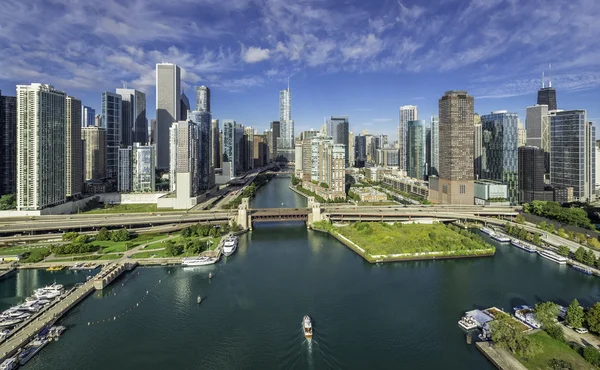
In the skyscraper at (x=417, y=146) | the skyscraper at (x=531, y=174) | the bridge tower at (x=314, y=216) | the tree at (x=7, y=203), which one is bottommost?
the bridge tower at (x=314, y=216)

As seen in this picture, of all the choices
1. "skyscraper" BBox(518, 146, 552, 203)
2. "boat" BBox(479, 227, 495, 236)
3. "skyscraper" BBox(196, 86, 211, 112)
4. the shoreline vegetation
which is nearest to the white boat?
"boat" BBox(479, 227, 495, 236)

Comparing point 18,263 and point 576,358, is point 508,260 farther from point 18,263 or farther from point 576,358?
point 18,263

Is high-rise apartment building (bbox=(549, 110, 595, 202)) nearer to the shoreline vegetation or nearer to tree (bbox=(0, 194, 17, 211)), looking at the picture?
the shoreline vegetation

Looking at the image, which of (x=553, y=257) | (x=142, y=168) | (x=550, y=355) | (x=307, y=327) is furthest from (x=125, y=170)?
(x=550, y=355)

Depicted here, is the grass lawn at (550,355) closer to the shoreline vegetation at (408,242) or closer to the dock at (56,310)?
the shoreline vegetation at (408,242)

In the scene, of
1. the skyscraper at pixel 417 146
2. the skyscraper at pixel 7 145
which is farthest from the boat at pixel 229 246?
the skyscraper at pixel 417 146

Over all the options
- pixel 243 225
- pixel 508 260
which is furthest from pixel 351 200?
pixel 508 260

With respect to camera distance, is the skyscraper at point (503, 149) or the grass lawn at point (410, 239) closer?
the grass lawn at point (410, 239)
